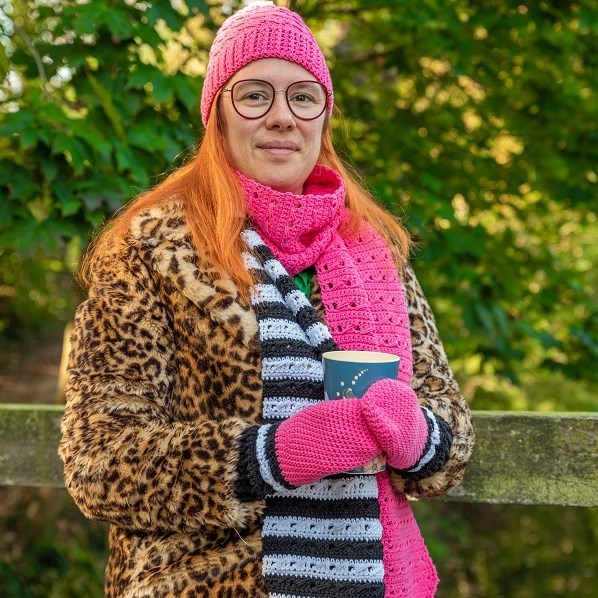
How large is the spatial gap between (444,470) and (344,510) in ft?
0.97

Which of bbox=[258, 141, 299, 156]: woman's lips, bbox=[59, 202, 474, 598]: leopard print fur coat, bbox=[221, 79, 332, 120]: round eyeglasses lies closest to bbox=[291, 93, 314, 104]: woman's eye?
bbox=[221, 79, 332, 120]: round eyeglasses

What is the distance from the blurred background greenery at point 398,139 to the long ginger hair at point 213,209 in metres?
0.66

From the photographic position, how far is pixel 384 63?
179 inches

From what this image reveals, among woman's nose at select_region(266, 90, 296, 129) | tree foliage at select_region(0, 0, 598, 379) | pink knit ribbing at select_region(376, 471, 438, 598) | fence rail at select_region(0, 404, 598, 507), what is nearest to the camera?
pink knit ribbing at select_region(376, 471, 438, 598)

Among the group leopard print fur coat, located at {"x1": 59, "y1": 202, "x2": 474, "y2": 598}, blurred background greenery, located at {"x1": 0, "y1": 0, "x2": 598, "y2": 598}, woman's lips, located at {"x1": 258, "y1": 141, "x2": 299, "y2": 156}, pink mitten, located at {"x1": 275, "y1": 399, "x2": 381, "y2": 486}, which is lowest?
blurred background greenery, located at {"x1": 0, "y1": 0, "x2": 598, "y2": 598}

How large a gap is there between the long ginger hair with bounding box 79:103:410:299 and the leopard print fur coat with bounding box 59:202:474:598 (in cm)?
3

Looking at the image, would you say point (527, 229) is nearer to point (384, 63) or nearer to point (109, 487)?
point (384, 63)

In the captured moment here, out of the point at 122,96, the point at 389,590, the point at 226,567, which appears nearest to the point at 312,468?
the point at 226,567

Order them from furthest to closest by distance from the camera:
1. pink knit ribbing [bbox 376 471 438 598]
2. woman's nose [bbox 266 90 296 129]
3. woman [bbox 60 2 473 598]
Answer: woman's nose [bbox 266 90 296 129] < pink knit ribbing [bbox 376 471 438 598] < woman [bbox 60 2 473 598]

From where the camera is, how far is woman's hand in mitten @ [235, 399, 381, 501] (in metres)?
1.54

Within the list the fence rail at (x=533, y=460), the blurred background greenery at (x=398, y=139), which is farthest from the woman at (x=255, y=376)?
the blurred background greenery at (x=398, y=139)

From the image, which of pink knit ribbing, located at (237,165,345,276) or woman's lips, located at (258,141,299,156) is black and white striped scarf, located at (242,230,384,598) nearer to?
pink knit ribbing, located at (237,165,345,276)

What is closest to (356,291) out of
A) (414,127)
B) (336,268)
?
(336,268)

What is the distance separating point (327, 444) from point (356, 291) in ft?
1.69
